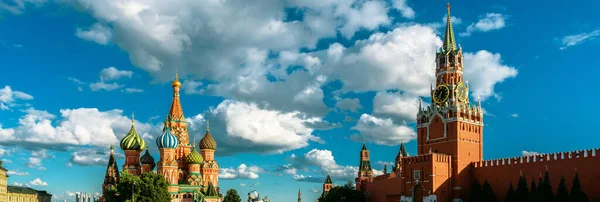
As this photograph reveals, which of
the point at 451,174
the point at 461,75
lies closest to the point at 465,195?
the point at 451,174

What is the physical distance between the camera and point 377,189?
257 feet

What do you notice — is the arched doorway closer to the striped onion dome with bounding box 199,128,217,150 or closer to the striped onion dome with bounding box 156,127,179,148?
the striped onion dome with bounding box 156,127,179,148

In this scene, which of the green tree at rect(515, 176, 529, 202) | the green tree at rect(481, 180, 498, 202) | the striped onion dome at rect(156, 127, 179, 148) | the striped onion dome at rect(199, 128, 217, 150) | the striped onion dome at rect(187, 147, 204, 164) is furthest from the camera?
the striped onion dome at rect(199, 128, 217, 150)

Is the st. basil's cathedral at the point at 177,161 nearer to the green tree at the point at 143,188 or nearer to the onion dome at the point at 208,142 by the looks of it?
the onion dome at the point at 208,142

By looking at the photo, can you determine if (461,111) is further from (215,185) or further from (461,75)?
(215,185)

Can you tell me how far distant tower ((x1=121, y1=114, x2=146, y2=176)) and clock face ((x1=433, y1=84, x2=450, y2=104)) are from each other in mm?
52129

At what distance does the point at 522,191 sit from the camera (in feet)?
170

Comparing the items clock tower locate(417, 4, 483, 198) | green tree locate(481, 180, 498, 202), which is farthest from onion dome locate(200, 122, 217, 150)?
green tree locate(481, 180, 498, 202)

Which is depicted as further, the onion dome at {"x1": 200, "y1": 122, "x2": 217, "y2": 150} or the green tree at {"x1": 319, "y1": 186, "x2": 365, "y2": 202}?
the onion dome at {"x1": 200, "y1": 122, "x2": 217, "y2": 150}

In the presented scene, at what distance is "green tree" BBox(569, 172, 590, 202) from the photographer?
4612 centimetres

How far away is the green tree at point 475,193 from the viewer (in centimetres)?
5646

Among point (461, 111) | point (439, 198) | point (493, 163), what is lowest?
point (439, 198)

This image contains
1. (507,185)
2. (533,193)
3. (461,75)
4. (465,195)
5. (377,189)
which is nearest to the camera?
(533,193)

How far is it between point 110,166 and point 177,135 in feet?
41.7
